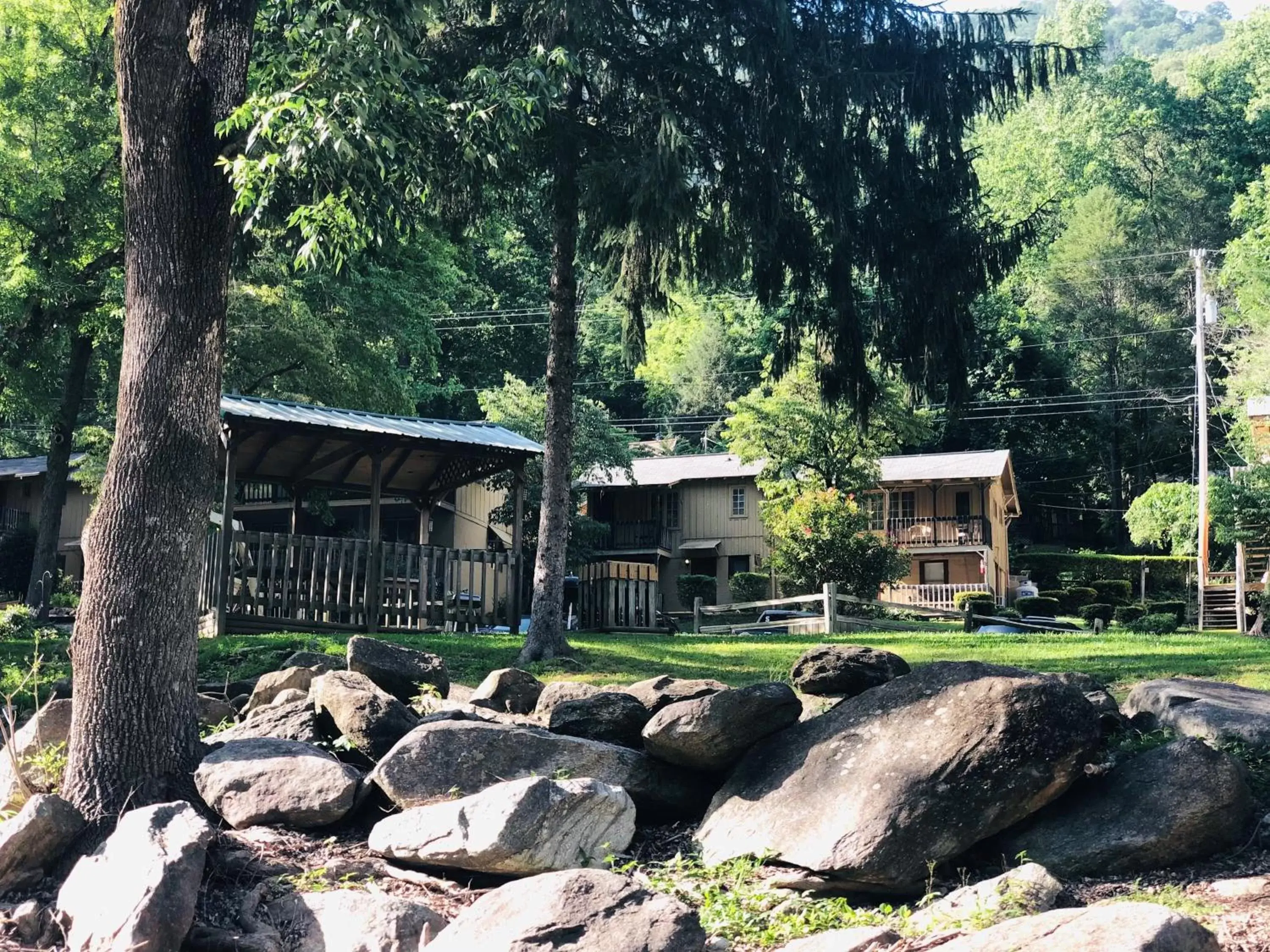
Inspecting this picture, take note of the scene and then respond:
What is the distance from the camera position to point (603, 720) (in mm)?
8922

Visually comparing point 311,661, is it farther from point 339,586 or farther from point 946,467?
point 946,467

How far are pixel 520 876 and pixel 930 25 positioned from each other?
429 inches

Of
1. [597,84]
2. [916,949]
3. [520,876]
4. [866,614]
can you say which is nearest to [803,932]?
[916,949]

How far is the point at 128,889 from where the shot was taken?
21.4ft

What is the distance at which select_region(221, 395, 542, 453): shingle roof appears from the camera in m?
17.3

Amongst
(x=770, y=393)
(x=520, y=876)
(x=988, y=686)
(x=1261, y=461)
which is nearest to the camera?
(x=520, y=876)

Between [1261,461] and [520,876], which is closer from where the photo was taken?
[520,876]

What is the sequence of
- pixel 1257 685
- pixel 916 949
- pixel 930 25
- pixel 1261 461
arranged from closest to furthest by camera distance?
pixel 916 949, pixel 1257 685, pixel 930 25, pixel 1261 461

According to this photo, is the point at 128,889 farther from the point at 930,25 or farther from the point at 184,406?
→ the point at 930,25

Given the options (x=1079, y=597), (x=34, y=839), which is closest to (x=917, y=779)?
(x=34, y=839)

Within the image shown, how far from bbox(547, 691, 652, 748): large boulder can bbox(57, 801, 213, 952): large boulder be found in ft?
8.68

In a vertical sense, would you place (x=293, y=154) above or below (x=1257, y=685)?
above

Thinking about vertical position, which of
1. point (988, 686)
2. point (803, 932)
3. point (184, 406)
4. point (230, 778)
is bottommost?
point (803, 932)

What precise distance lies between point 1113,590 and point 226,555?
3928 centimetres
